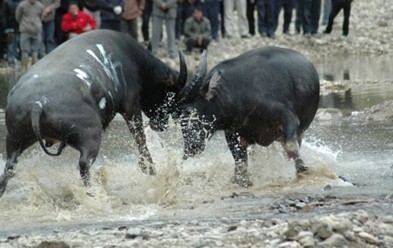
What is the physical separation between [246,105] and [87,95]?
1926 mm

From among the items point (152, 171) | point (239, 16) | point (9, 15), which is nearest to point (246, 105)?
point (152, 171)

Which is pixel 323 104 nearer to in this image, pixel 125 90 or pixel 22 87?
pixel 125 90

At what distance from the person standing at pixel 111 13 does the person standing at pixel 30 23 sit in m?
1.60

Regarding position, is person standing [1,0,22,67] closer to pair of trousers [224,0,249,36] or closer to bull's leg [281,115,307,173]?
pair of trousers [224,0,249,36]

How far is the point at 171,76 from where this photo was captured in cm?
1367

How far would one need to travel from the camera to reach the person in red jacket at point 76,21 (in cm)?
2580

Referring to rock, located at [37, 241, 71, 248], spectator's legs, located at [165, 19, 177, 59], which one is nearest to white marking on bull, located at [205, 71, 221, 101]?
rock, located at [37, 241, 71, 248]

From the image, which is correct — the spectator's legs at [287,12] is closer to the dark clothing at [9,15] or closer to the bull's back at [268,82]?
the dark clothing at [9,15]

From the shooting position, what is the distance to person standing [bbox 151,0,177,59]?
27.6 metres

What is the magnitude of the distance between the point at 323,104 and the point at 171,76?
6638 mm

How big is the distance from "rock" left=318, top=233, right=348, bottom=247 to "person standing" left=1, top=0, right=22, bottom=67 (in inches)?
763

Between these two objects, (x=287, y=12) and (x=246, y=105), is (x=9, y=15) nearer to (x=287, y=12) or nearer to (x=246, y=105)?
(x=287, y=12)

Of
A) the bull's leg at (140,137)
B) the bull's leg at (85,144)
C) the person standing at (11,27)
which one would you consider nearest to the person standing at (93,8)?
the person standing at (11,27)

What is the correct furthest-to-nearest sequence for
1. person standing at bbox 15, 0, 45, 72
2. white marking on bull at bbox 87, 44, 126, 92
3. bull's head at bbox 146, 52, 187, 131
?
person standing at bbox 15, 0, 45, 72
bull's head at bbox 146, 52, 187, 131
white marking on bull at bbox 87, 44, 126, 92
